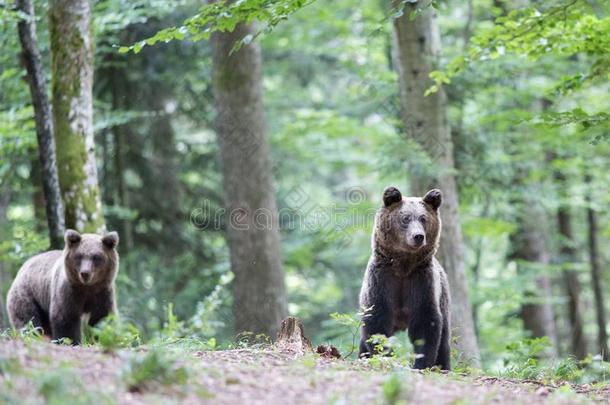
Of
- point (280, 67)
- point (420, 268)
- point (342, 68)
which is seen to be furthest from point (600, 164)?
point (420, 268)

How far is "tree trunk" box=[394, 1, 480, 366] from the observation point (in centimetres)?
1105

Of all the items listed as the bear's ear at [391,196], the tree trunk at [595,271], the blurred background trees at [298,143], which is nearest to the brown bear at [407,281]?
the bear's ear at [391,196]

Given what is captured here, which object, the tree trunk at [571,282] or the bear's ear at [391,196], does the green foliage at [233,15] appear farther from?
the tree trunk at [571,282]

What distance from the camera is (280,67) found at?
20.8 meters

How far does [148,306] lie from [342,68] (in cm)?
861

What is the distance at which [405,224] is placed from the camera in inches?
313

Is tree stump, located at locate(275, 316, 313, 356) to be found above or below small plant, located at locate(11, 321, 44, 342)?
below

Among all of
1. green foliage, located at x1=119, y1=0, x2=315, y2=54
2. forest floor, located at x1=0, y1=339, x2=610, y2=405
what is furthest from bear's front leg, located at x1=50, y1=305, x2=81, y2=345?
forest floor, located at x1=0, y1=339, x2=610, y2=405

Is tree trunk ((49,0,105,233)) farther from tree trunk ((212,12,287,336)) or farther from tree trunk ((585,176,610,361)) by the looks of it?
tree trunk ((585,176,610,361))

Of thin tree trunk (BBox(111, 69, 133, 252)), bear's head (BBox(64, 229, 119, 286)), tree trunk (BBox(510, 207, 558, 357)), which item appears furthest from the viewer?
tree trunk (BBox(510, 207, 558, 357))

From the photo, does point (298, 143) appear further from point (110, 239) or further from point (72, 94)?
point (110, 239)

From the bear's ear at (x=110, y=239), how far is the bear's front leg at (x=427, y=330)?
150 inches

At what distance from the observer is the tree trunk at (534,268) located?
17422 millimetres

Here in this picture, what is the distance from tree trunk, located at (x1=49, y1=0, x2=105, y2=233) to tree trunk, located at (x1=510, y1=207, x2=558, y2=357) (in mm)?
10837
